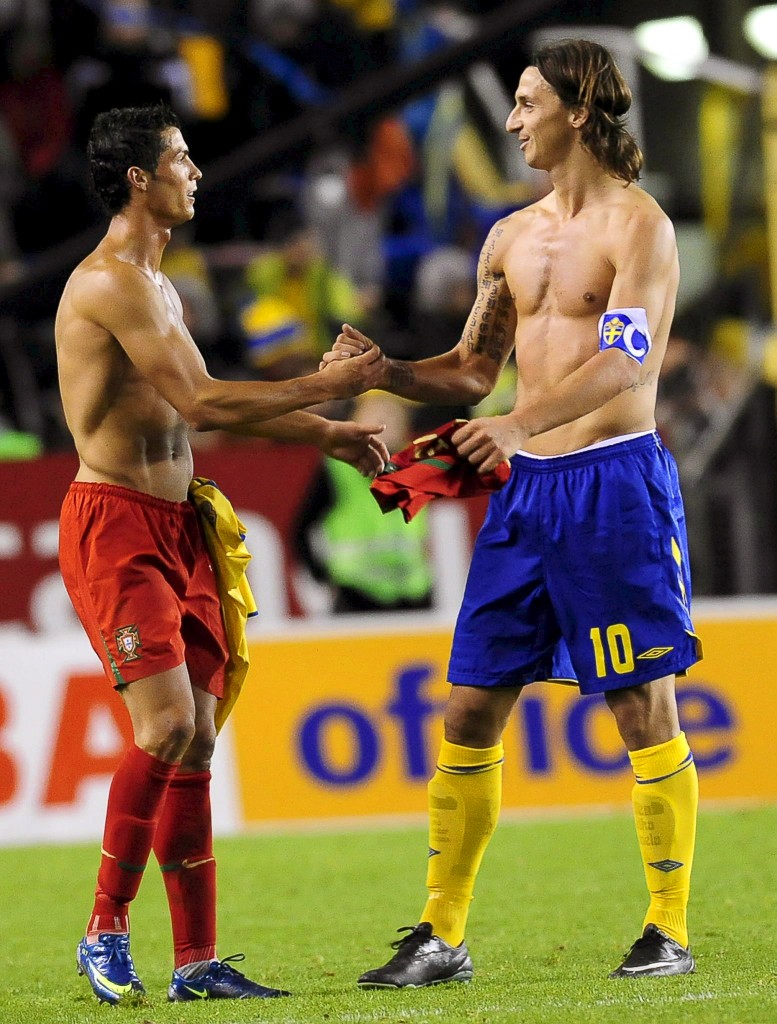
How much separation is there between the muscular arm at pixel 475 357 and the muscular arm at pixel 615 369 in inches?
14.4

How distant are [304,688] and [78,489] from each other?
143 inches

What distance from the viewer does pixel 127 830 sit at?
4289 mm

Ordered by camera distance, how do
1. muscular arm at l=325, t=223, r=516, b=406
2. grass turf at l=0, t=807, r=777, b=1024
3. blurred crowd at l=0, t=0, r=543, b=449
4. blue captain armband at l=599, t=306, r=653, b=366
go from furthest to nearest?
1. blurred crowd at l=0, t=0, r=543, b=449
2. muscular arm at l=325, t=223, r=516, b=406
3. blue captain armband at l=599, t=306, r=653, b=366
4. grass turf at l=0, t=807, r=777, b=1024

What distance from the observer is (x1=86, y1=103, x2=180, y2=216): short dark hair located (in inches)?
174

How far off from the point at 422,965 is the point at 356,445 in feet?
4.47

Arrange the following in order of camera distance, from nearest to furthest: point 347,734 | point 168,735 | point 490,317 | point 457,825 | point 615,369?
point 615,369
point 168,735
point 457,825
point 490,317
point 347,734

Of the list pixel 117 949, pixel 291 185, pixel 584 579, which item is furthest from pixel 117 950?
pixel 291 185

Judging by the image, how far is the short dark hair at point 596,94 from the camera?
14.4ft

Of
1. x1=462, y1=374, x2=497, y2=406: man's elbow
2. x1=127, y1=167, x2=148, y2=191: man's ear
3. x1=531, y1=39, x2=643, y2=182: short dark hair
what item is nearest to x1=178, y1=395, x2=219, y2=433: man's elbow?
x1=127, y1=167, x2=148, y2=191: man's ear

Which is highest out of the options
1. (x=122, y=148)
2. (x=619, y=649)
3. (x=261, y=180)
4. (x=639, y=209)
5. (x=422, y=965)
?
(x=261, y=180)

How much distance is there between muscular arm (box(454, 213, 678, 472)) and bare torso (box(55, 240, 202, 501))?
0.84m

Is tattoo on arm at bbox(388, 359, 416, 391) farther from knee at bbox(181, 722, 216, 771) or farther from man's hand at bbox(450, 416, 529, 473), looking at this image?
knee at bbox(181, 722, 216, 771)

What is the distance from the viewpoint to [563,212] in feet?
14.8

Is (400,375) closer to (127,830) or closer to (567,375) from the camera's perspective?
(567,375)
